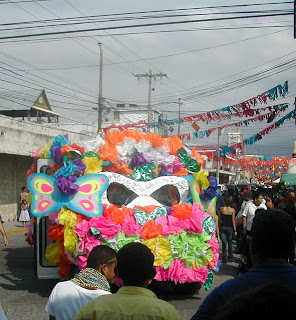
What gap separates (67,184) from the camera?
711cm

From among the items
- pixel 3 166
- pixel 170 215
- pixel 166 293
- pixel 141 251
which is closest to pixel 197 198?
pixel 170 215

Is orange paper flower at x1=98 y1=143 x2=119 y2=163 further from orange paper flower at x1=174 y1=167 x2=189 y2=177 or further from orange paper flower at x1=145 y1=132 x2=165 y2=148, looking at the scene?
orange paper flower at x1=174 y1=167 x2=189 y2=177

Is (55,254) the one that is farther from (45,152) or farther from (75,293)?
(75,293)

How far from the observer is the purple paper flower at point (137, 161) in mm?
7793

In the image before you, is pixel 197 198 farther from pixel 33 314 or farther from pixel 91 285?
pixel 91 285

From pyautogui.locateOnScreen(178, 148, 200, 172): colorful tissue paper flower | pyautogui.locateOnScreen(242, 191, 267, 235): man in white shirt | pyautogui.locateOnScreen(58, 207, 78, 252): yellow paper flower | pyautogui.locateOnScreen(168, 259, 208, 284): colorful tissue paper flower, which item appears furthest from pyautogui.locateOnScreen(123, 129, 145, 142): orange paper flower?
pyautogui.locateOnScreen(242, 191, 267, 235): man in white shirt

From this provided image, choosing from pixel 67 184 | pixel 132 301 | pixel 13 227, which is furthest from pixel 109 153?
pixel 13 227

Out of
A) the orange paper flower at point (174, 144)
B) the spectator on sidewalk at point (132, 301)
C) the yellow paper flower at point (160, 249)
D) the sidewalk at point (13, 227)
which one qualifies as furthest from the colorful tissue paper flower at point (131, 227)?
the sidewalk at point (13, 227)

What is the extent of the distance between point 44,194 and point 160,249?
6.52 feet

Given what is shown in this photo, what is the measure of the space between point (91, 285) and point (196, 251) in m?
3.89

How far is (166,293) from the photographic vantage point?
7.70m

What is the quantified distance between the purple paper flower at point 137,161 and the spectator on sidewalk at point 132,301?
5.06m

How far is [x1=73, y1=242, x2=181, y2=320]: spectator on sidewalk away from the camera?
95.3 inches

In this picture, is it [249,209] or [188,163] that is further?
[249,209]
